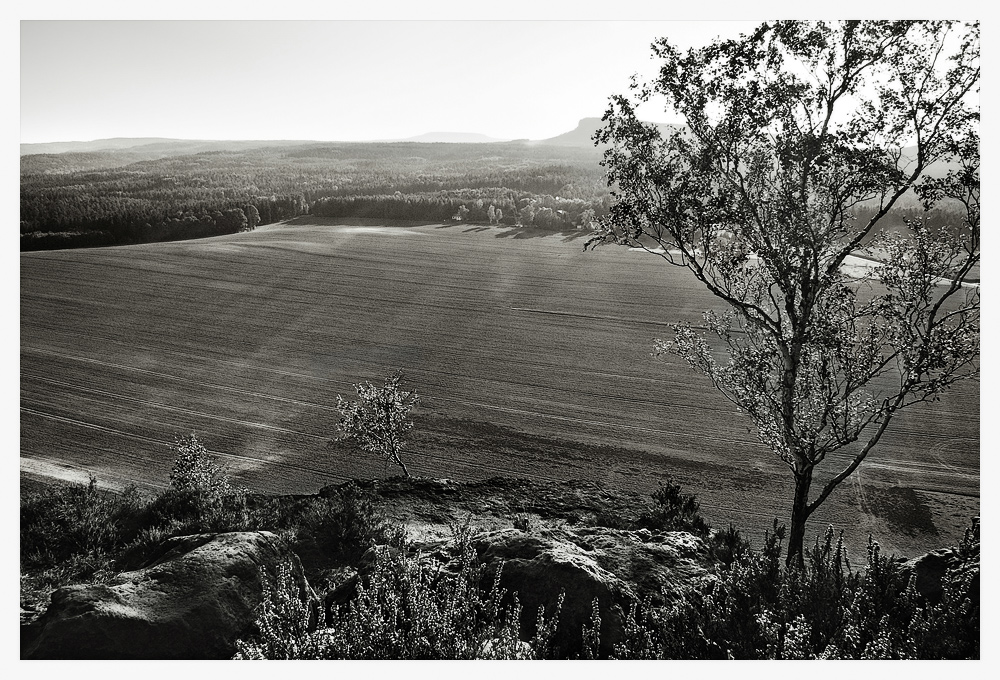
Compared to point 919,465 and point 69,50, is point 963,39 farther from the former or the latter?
point 69,50

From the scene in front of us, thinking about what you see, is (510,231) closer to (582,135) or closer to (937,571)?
(582,135)

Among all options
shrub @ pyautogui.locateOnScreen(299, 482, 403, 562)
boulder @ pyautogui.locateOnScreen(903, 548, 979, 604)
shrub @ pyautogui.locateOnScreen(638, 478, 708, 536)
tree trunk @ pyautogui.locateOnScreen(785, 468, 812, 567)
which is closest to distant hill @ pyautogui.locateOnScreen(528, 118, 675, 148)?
tree trunk @ pyautogui.locateOnScreen(785, 468, 812, 567)

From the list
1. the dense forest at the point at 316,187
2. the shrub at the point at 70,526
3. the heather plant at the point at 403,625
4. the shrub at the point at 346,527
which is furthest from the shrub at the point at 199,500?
the dense forest at the point at 316,187

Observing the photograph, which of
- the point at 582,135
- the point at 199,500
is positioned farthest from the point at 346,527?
the point at 582,135

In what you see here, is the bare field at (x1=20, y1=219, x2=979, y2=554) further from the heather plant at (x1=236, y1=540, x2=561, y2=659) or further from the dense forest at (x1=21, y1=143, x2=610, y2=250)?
the heather plant at (x1=236, y1=540, x2=561, y2=659)

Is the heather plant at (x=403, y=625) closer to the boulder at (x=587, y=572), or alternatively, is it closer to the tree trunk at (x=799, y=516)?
the boulder at (x=587, y=572)

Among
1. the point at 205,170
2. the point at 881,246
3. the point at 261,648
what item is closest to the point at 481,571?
the point at 261,648
